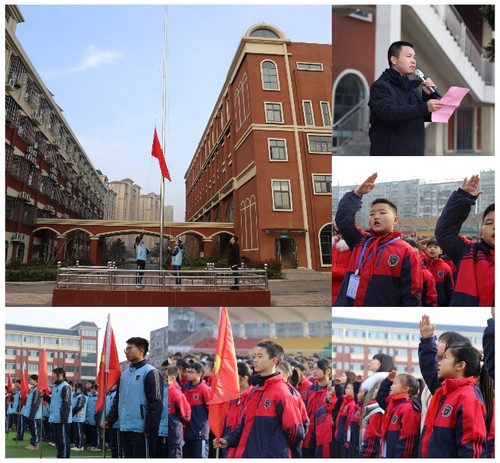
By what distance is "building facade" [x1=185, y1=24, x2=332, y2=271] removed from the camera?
13.3 ft

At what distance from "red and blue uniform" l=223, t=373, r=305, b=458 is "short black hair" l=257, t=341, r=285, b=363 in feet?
0.44

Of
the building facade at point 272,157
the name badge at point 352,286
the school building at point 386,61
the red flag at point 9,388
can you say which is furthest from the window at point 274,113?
the red flag at point 9,388

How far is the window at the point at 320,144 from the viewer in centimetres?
403

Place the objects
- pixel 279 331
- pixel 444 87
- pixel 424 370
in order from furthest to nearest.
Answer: pixel 444 87 < pixel 279 331 < pixel 424 370

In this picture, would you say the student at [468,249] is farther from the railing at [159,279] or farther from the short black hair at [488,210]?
the railing at [159,279]

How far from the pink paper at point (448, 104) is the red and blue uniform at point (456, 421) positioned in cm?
147

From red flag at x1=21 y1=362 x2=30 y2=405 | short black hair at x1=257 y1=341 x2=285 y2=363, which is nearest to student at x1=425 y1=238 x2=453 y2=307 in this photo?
short black hair at x1=257 y1=341 x2=285 y2=363

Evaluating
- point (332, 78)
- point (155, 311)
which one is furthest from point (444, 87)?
point (155, 311)

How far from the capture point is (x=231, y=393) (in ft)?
12.6

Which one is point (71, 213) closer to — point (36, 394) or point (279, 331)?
→ point (36, 394)

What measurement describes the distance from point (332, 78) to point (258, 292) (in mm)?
1497

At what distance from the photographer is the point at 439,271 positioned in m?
3.71

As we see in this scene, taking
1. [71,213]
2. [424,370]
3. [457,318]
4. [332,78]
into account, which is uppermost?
[332,78]

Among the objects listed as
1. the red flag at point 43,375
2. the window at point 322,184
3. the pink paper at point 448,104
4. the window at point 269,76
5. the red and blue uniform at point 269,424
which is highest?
the window at point 269,76
